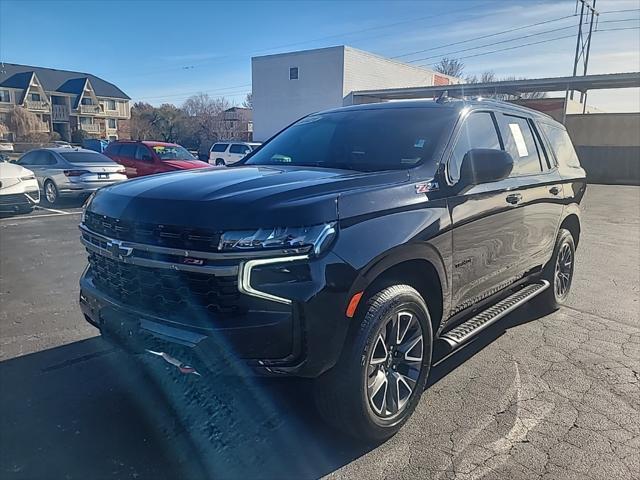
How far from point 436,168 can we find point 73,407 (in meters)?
2.82

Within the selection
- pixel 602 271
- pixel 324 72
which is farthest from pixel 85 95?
pixel 602 271

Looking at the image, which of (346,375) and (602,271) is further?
(602,271)

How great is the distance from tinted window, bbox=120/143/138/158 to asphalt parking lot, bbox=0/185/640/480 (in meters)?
12.5

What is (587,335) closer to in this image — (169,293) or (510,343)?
(510,343)

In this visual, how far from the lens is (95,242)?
121 inches

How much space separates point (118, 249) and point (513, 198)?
2.99 m

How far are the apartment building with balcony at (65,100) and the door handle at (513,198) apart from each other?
64376 millimetres

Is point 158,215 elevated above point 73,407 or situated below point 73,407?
above

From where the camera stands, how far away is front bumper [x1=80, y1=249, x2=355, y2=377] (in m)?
2.39

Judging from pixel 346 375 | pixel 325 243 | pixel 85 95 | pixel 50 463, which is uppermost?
pixel 85 95

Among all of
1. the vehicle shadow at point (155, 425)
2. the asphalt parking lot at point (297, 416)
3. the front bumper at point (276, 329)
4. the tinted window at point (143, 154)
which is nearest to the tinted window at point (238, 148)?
the tinted window at point (143, 154)

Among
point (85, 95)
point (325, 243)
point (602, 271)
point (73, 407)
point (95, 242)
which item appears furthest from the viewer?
point (85, 95)

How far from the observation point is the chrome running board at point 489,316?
11.4 ft

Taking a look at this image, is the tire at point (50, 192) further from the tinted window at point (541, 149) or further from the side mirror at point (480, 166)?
the side mirror at point (480, 166)
